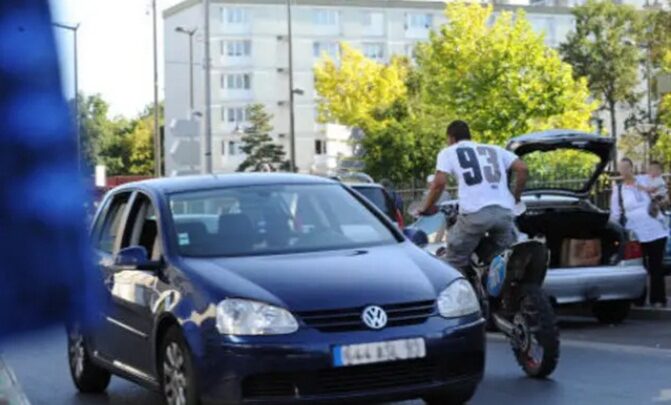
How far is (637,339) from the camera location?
11.1m

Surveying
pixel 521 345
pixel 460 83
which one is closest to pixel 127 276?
pixel 521 345

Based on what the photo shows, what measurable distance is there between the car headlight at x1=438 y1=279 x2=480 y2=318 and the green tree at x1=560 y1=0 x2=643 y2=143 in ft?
243

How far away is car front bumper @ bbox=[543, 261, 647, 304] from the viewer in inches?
469

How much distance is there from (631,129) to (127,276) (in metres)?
75.0

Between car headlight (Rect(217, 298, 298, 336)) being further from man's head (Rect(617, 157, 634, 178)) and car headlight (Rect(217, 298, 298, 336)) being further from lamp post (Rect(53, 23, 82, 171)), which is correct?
man's head (Rect(617, 157, 634, 178))

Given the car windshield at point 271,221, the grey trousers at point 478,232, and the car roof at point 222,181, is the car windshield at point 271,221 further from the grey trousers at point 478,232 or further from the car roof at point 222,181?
the grey trousers at point 478,232

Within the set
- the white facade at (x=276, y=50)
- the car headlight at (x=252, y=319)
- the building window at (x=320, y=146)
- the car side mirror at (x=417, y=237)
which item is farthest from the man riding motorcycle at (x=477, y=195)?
the building window at (x=320, y=146)

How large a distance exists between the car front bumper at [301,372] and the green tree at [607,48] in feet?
245

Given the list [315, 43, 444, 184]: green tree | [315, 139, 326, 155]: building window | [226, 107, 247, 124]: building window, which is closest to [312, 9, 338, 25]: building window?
[226, 107, 247, 124]: building window

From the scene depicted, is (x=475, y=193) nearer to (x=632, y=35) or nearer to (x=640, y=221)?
(x=640, y=221)

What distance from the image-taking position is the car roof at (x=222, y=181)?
25.6 feet

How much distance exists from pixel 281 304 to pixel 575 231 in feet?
22.9

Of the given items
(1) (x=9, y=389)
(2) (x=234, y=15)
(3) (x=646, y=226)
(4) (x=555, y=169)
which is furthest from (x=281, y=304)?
(2) (x=234, y=15)

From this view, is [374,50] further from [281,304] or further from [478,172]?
[281,304]
